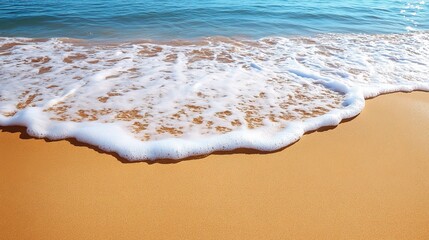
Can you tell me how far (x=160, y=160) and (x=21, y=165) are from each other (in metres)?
1.05

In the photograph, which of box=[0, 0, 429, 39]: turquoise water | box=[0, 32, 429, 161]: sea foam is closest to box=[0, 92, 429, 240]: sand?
box=[0, 32, 429, 161]: sea foam

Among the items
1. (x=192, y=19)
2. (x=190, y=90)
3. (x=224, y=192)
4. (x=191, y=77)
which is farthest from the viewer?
(x=192, y=19)

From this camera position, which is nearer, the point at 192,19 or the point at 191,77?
the point at 191,77

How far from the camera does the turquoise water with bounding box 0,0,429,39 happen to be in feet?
24.6

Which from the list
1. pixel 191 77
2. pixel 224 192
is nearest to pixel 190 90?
pixel 191 77

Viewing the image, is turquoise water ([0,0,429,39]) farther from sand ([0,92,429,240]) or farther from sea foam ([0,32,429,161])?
sand ([0,92,429,240])

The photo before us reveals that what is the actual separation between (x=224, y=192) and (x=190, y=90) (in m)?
1.76

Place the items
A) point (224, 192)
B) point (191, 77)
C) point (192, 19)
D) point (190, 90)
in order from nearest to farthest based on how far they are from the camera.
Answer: point (224, 192) < point (190, 90) < point (191, 77) < point (192, 19)

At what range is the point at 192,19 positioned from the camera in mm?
8930

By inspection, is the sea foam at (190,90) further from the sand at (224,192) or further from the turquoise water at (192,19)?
the turquoise water at (192,19)

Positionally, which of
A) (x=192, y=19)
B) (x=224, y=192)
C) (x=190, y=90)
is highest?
(x=192, y=19)

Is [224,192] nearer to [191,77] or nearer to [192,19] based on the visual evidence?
[191,77]

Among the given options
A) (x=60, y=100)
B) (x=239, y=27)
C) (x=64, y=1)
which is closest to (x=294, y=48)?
(x=239, y=27)

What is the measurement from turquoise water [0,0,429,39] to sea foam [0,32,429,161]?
Result: 1.71 m
